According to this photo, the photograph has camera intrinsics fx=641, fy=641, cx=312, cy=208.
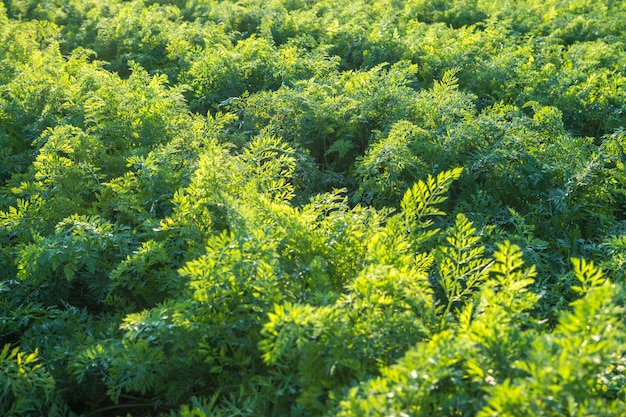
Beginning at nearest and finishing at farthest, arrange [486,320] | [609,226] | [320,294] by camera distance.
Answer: [486,320] < [320,294] < [609,226]

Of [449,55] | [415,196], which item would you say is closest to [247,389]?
[415,196]

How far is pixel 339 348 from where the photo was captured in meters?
2.55

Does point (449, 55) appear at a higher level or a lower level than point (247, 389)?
higher

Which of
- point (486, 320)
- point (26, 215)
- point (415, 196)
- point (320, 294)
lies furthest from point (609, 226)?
point (26, 215)

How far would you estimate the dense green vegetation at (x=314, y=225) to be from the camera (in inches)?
97.7

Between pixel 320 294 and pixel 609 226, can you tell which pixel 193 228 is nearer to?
pixel 320 294

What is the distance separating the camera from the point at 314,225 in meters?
3.28

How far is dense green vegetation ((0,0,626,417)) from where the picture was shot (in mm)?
2482

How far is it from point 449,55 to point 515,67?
0.63 metres

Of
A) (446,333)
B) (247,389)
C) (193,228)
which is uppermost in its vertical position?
(446,333)

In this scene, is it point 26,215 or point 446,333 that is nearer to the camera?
point 446,333

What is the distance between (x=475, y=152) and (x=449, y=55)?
6.74 ft

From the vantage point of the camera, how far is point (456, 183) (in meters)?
4.49

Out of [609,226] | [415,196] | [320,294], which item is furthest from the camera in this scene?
[609,226]
